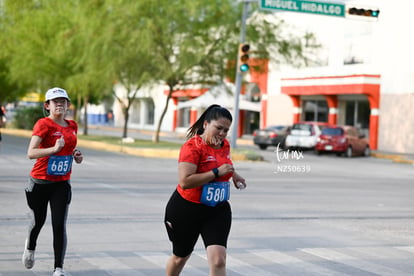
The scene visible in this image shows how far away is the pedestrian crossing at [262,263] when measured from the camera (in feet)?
25.5

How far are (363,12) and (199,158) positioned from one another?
776 inches

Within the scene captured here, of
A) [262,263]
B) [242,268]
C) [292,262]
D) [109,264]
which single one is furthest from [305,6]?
[109,264]

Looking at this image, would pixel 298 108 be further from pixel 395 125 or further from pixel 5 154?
pixel 5 154

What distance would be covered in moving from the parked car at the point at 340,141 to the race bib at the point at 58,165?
97.7 ft

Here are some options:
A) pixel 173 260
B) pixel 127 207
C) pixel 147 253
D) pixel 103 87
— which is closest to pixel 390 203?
pixel 127 207

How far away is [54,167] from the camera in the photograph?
7137mm

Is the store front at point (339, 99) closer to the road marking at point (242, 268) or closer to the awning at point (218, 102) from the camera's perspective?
the awning at point (218, 102)

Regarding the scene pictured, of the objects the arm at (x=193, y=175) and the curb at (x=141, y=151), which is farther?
the curb at (x=141, y=151)

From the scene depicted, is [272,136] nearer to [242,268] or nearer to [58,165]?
[242,268]

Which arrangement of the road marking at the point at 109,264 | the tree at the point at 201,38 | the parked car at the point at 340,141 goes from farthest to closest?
the parked car at the point at 340,141, the tree at the point at 201,38, the road marking at the point at 109,264

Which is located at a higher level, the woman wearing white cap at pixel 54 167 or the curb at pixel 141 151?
the woman wearing white cap at pixel 54 167

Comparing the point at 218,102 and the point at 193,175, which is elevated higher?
the point at 218,102

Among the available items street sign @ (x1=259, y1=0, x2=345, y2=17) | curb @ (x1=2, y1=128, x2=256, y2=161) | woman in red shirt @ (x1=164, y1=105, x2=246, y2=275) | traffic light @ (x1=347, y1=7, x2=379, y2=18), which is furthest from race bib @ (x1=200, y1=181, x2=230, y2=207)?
curb @ (x1=2, y1=128, x2=256, y2=161)

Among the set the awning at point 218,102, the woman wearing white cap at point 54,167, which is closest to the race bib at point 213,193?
the woman wearing white cap at point 54,167
